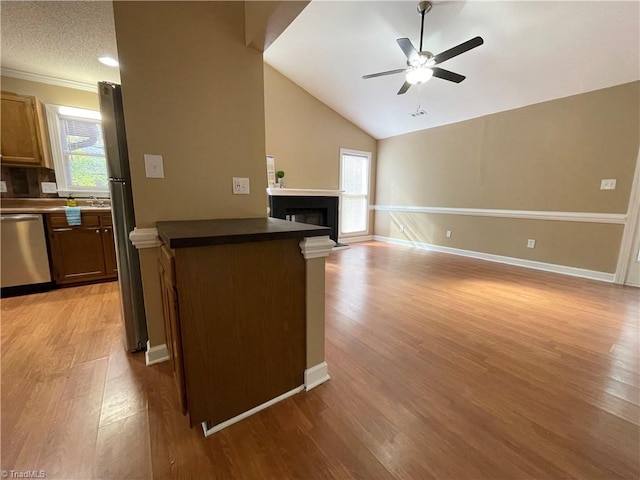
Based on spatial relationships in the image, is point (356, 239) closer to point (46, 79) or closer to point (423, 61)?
point (423, 61)

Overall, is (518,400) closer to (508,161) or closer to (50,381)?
→ (50,381)

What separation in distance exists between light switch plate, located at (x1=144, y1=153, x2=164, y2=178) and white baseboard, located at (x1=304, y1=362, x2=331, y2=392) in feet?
4.60

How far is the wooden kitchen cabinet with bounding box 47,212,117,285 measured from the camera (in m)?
2.86

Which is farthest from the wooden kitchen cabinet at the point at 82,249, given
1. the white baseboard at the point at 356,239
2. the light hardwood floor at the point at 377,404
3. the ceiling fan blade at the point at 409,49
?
the white baseboard at the point at 356,239

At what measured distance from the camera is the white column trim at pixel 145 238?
1.50 metres

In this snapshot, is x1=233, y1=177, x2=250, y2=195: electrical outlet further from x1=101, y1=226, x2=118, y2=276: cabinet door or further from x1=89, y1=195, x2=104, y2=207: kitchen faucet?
x1=89, y1=195, x2=104, y2=207: kitchen faucet

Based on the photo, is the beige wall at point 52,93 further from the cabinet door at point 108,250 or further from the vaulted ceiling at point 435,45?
the cabinet door at point 108,250

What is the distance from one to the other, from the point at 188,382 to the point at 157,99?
1.47 meters

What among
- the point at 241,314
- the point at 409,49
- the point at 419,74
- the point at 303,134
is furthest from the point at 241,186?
the point at 303,134

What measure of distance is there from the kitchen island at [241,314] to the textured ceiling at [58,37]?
2.16 m

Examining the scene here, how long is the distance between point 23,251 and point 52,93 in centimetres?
192

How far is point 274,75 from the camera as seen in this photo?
4.53m

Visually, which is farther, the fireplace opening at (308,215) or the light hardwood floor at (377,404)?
the fireplace opening at (308,215)

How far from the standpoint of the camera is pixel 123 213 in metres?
1.65
